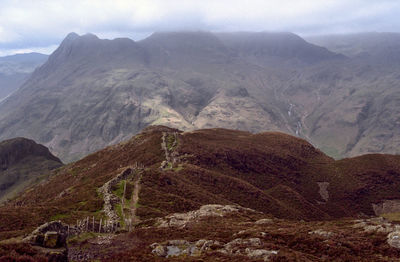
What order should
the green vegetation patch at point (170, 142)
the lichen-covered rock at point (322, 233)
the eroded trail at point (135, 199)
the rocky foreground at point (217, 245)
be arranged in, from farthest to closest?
the green vegetation patch at point (170, 142)
the eroded trail at point (135, 199)
the lichen-covered rock at point (322, 233)
the rocky foreground at point (217, 245)

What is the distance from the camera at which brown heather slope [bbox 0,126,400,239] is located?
85000 millimetres

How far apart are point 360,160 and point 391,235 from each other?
167 m

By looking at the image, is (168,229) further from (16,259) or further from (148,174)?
(148,174)

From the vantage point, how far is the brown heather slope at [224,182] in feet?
279

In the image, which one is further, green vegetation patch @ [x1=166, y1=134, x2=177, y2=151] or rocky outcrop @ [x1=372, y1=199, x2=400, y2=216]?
green vegetation patch @ [x1=166, y1=134, x2=177, y2=151]

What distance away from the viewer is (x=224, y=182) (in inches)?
5162

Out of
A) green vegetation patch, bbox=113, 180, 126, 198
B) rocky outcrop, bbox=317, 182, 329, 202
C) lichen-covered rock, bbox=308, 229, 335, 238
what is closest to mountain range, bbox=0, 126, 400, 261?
lichen-covered rock, bbox=308, 229, 335, 238

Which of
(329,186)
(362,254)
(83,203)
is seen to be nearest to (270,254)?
(362,254)

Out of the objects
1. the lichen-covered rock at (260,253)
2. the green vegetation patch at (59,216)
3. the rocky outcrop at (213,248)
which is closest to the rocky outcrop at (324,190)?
the green vegetation patch at (59,216)

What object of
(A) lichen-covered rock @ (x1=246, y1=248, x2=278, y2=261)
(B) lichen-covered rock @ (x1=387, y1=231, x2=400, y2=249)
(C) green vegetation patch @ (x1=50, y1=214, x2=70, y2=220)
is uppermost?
(A) lichen-covered rock @ (x1=246, y1=248, x2=278, y2=261)

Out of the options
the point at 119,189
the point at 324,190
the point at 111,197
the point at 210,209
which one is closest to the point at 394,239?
the point at 210,209

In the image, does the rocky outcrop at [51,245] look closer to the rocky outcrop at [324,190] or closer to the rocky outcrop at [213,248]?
the rocky outcrop at [213,248]

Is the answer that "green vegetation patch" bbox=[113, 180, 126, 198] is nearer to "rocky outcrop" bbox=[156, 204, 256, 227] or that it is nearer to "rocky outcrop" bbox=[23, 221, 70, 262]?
"rocky outcrop" bbox=[156, 204, 256, 227]

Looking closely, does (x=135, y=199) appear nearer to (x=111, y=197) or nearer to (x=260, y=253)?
(x=111, y=197)
